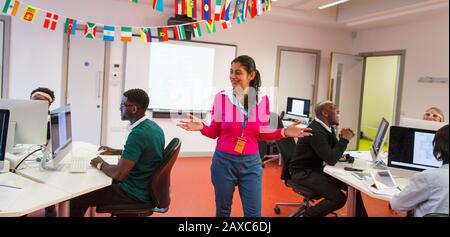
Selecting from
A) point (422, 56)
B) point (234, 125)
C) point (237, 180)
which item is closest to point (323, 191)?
point (237, 180)

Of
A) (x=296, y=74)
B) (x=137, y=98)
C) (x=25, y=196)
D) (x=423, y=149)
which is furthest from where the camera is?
(x=296, y=74)

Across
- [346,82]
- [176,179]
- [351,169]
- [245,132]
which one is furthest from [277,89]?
[245,132]

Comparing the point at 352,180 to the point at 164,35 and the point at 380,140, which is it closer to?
the point at 380,140

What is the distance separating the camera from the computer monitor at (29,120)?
2375 millimetres

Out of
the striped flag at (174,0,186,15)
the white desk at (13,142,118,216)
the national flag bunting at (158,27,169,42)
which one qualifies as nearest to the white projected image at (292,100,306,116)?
the national flag bunting at (158,27,169,42)

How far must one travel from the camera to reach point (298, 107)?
6.07m

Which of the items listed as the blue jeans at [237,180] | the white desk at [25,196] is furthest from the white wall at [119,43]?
the blue jeans at [237,180]

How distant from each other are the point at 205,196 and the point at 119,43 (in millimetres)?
2769

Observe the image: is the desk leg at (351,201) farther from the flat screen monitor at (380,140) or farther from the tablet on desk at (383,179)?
the flat screen monitor at (380,140)

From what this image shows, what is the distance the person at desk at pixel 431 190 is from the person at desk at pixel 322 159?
1152 millimetres

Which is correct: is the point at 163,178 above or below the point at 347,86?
below

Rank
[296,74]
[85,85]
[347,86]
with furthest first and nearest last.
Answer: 1. [347,86]
2. [296,74]
3. [85,85]

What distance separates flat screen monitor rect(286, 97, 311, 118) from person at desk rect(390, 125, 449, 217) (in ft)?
14.2

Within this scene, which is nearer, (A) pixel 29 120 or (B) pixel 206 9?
(A) pixel 29 120
